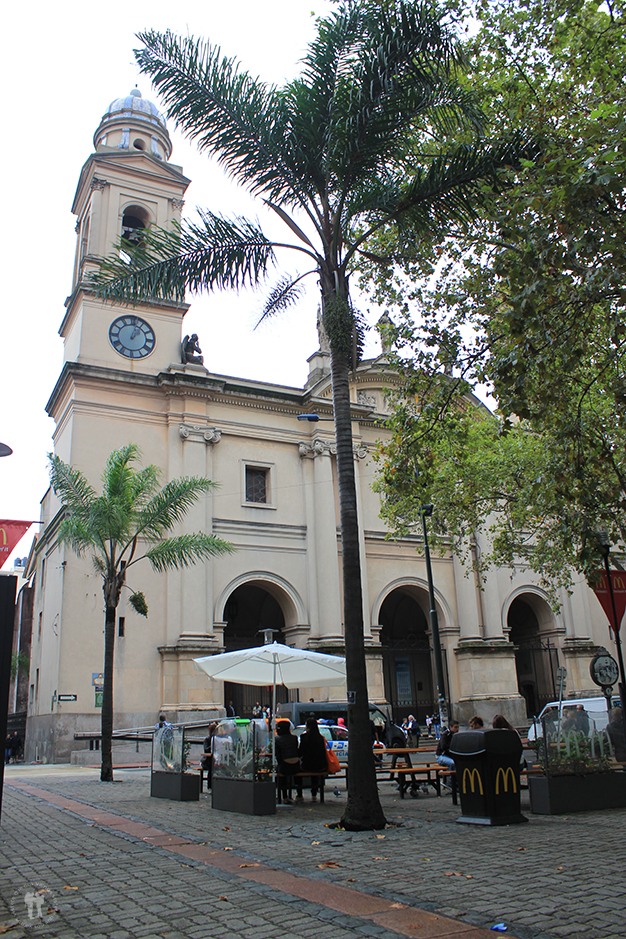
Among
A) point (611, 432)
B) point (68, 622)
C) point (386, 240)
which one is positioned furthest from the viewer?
point (68, 622)

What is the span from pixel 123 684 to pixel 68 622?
2773mm

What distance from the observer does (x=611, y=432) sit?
1647cm

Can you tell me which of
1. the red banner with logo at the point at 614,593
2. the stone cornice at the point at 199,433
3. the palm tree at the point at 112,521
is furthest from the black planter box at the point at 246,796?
the stone cornice at the point at 199,433

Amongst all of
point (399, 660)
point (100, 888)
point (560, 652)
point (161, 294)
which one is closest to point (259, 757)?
point (100, 888)

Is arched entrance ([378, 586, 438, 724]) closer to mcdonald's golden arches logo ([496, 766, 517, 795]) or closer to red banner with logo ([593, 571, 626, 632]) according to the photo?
red banner with logo ([593, 571, 626, 632])

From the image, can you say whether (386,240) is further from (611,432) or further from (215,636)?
(215,636)

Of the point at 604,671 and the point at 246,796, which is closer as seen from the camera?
the point at 246,796

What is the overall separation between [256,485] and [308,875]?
2463 centimetres

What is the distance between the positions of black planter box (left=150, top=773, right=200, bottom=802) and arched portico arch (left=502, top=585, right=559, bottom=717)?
944 inches

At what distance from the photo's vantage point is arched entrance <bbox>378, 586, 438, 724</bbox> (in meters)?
34.1

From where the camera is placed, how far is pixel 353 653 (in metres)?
10.2

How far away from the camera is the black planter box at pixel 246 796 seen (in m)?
11.2

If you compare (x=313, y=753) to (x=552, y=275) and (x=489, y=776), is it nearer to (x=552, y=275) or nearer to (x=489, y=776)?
(x=489, y=776)

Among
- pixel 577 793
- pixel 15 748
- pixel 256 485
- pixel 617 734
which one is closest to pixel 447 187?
pixel 577 793
